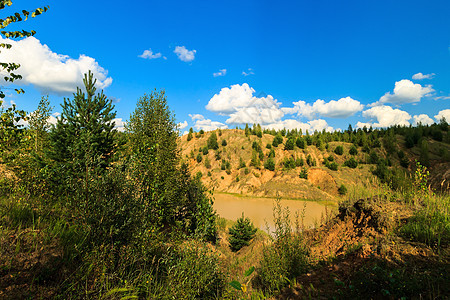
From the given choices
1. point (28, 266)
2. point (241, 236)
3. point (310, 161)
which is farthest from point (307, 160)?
point (28, 266)

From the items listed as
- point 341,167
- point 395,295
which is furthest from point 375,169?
point 395,295

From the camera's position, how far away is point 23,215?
18.8 feet

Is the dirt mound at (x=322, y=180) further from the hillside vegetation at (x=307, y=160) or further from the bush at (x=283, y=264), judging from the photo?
the bush at (x=283, y=264)

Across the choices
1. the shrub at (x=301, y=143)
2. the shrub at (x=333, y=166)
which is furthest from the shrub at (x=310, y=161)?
the shrub at (x=301, y=143)

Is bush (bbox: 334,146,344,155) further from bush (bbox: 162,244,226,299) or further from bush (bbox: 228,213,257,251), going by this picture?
bush (bbox: 162,244,226,299)

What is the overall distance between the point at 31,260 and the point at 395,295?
681 cm

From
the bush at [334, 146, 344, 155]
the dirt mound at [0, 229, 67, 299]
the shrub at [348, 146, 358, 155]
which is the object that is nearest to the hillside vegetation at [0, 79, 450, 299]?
the dirt mound at [0, 229, 67, 299]

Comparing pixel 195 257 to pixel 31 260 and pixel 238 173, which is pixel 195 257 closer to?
pixel 31 260

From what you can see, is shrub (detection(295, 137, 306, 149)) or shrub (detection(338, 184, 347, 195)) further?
shrub (detection(295, 137, 306, 149))

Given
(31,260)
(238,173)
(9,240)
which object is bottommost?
(238,173)

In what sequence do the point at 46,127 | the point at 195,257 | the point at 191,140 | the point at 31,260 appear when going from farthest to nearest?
the point at 191,140, the point at 46,127, the point at 195,257, the point at 31,260

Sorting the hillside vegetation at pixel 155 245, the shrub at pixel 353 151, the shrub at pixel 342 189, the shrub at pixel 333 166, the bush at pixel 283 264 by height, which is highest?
the shrub at pixel 353 151

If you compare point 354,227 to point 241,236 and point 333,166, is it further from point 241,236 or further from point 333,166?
point 333,166

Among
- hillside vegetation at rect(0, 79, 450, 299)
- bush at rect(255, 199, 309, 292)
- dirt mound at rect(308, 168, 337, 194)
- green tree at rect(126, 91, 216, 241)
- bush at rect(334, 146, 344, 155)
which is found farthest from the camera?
bush at rect(334, 146, 344, 155)
